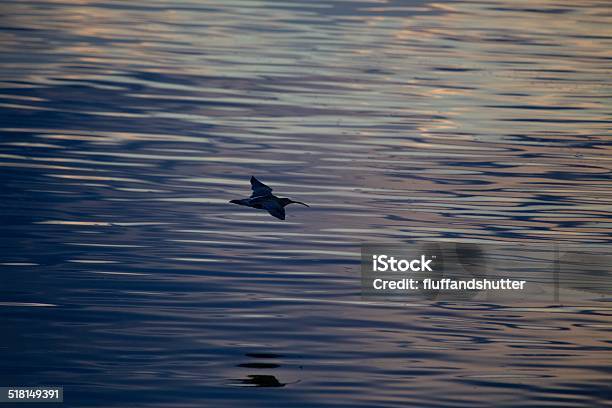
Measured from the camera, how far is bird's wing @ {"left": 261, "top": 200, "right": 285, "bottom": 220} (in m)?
13.1

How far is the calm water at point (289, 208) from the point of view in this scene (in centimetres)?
1120

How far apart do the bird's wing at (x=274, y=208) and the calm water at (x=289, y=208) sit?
0.79m

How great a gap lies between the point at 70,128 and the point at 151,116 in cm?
165

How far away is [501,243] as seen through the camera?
15.0m

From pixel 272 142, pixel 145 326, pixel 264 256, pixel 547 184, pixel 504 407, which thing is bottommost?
pixel 504 407

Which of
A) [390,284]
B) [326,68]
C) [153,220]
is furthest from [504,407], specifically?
[326,68]

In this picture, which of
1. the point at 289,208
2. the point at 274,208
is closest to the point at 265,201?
the point at 274,208

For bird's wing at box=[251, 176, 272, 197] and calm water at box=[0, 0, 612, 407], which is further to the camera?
bird's wing at box=[251, 176, 272, 197]

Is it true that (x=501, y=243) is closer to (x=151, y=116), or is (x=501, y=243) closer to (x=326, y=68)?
(x=151, y=116)

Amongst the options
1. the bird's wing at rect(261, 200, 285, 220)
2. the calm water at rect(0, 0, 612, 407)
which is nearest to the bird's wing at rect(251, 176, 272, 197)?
the bird's wing at rect(261, 200, 285, 220)

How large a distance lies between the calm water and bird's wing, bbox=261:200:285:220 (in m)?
0.79

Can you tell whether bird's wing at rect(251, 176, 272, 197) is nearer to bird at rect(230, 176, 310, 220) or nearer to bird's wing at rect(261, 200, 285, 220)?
bird at rect(230, 176, 310, 220)

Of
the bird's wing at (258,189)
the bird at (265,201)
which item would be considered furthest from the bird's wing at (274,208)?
the bird's wing at (258,189)

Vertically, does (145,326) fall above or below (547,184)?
below
